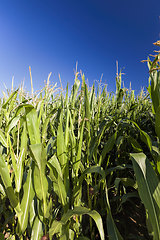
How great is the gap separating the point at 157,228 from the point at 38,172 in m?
0.48

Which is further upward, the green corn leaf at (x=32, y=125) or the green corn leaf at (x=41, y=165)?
the green corn leaf at (x=32, y=125)

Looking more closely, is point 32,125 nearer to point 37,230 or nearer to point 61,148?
point 61,148

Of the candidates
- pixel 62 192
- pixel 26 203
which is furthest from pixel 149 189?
pixel 26 203

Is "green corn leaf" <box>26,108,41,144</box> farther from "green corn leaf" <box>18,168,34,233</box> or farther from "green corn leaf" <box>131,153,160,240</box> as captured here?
"green corn leaf" <box>131,153,160,240</box>

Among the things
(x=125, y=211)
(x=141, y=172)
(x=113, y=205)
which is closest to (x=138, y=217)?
(x=125, y=211)

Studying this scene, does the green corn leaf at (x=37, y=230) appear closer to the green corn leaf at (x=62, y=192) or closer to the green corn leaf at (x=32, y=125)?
the green corn leaf at (x=62, y=192)

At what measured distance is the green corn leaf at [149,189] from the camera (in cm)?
54

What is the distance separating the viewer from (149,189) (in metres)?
0.54

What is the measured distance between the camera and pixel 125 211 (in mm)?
1231

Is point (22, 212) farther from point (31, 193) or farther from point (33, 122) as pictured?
point (33, 122)

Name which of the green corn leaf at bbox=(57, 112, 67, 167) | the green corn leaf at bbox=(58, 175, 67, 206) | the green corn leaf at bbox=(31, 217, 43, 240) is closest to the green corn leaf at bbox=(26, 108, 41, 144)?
the green corn leaf at bbox=(57, 112, 67, 167)

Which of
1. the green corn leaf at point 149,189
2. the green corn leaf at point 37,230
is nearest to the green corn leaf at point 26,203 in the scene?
the green corn leaf at point 37,230

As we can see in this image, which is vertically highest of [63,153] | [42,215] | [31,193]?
[63,153]

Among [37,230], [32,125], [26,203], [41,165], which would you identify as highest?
[32,125]
